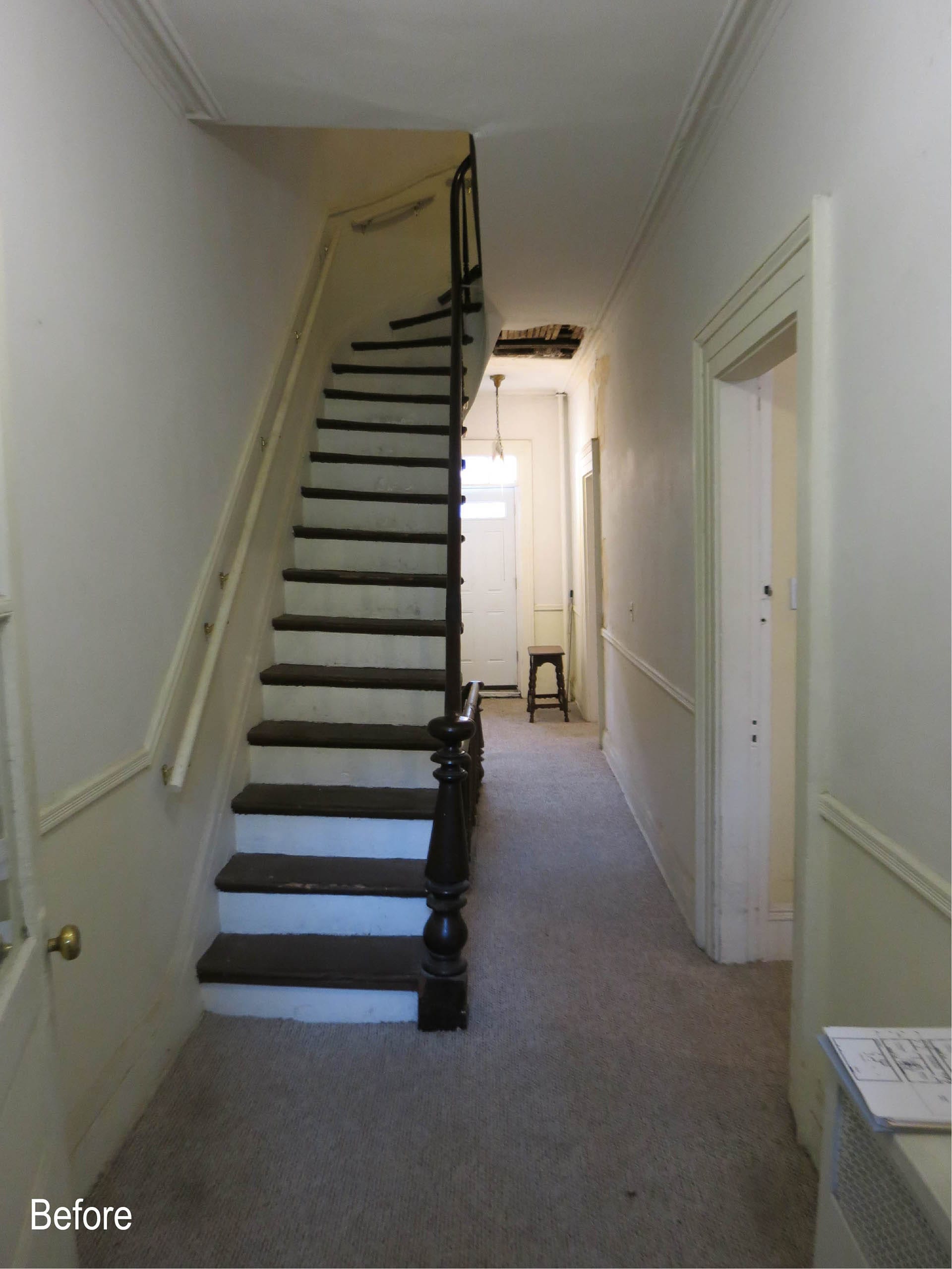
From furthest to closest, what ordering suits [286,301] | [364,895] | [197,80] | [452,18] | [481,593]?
1. [481,593]
2. [286,301]
3. [364,895]
4. [197,80]
5. [452,18]

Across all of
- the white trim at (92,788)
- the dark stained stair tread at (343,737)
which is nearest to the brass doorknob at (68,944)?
the white trim at (92,788)

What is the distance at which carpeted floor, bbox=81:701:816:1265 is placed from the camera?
140 cm

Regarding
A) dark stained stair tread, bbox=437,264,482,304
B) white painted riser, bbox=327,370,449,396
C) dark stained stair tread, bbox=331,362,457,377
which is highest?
dark stained stair tread, bbox=437,264,482,304

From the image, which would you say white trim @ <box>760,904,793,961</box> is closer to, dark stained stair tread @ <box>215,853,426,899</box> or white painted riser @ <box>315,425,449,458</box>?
dark stained stair tread @ <box>215,853,426,899</box>

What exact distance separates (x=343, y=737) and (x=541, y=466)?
4595 millimetres

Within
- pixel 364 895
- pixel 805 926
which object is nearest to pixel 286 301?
pixel 364 895

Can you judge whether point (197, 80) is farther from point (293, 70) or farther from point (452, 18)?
point (452, 18)

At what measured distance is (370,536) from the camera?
328 centimetres

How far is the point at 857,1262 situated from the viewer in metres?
0.85

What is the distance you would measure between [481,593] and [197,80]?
16.5 feet

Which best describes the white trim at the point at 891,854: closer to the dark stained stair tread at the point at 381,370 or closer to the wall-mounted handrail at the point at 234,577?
the wall-mounted handrail at the point at 234,577

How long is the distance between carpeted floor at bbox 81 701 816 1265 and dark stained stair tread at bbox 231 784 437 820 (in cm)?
54

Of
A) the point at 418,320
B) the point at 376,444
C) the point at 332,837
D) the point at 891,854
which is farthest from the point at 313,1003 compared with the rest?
the point at 418,320

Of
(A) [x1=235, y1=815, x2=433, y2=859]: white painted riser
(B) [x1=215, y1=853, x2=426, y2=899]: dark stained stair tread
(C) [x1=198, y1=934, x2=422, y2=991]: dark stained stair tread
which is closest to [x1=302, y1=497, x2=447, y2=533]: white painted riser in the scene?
(A) [x1=235, y1=815, x2=433, y2=859]: white painted riser
